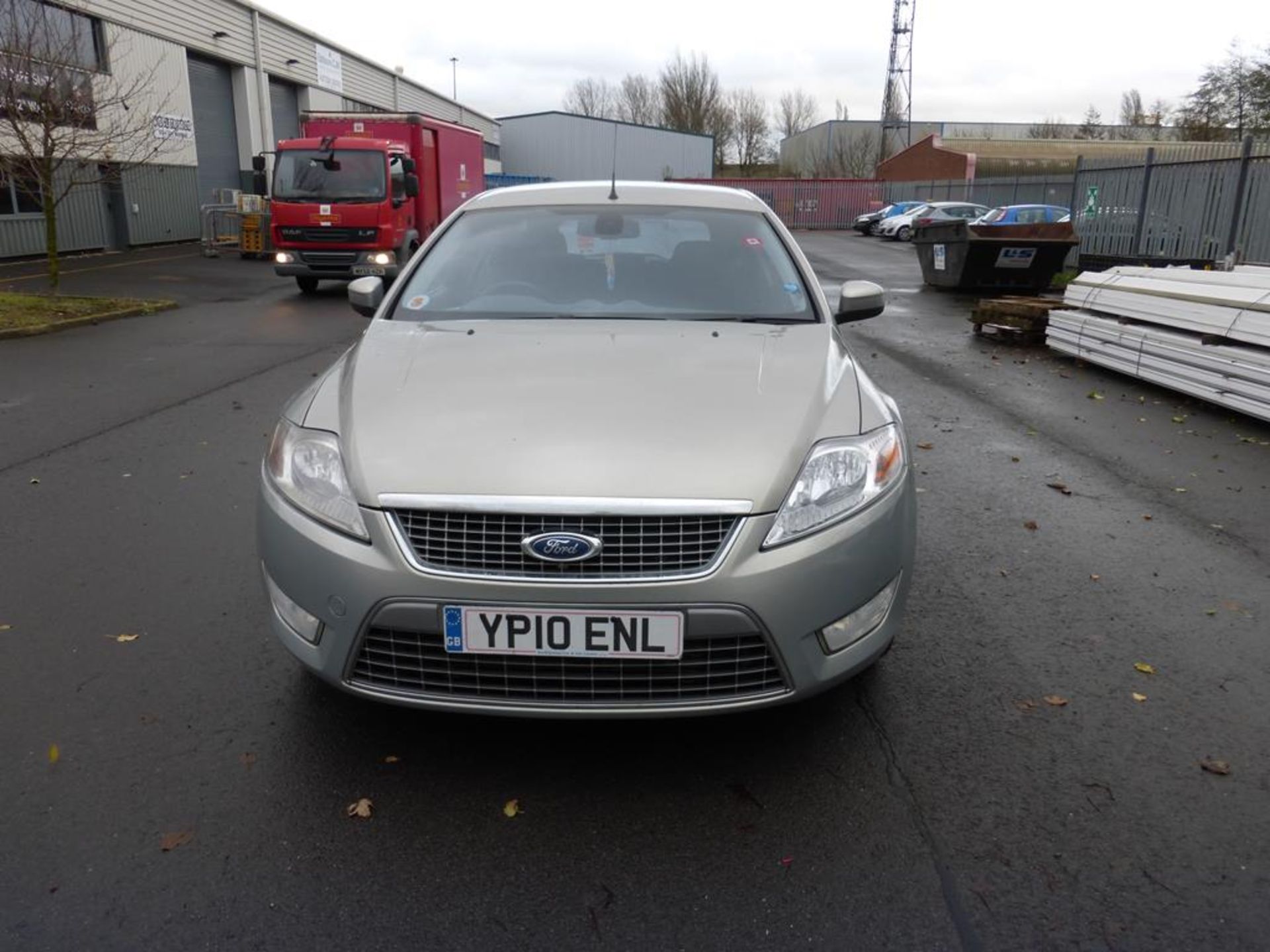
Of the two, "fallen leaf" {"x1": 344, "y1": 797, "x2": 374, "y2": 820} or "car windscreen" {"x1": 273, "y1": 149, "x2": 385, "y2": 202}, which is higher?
"car windscreen" {"x1": 273, "y1": 149, "x2": 385, "y2": 202}

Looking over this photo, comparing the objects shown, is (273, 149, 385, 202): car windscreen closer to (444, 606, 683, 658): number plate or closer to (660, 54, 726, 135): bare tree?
(444, 606, 683, 658): number plate

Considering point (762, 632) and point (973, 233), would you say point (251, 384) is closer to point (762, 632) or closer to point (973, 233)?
point (762, 632)

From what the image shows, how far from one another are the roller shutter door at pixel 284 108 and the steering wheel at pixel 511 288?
32.7 meters

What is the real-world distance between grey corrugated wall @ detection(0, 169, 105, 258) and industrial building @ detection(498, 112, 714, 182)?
37911mm

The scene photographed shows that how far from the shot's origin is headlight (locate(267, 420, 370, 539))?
2.69m

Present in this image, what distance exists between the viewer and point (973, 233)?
1738 cm

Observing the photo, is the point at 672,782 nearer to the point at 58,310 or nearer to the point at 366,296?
the point at 366,296

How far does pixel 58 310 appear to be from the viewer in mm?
13539

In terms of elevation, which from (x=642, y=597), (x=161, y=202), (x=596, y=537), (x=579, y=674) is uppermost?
(x=161, y=202)

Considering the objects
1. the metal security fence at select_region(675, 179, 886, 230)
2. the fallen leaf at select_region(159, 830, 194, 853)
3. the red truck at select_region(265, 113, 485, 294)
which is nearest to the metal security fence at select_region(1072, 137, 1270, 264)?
the red truck at select_region(265, 113, 485, 294)

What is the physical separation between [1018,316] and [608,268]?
31.0 feet

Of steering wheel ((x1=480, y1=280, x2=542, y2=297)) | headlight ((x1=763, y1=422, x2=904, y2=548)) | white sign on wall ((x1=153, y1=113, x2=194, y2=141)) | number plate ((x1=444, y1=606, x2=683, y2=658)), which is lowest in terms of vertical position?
number plate ((x1=444, y1=606, x2=683, y2=658))

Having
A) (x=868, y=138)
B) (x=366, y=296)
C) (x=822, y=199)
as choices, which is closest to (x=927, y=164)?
(x=822, y=199)

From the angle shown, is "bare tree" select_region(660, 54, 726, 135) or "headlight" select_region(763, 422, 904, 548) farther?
"bare tree" select_region(660, 54, 726, 135)
